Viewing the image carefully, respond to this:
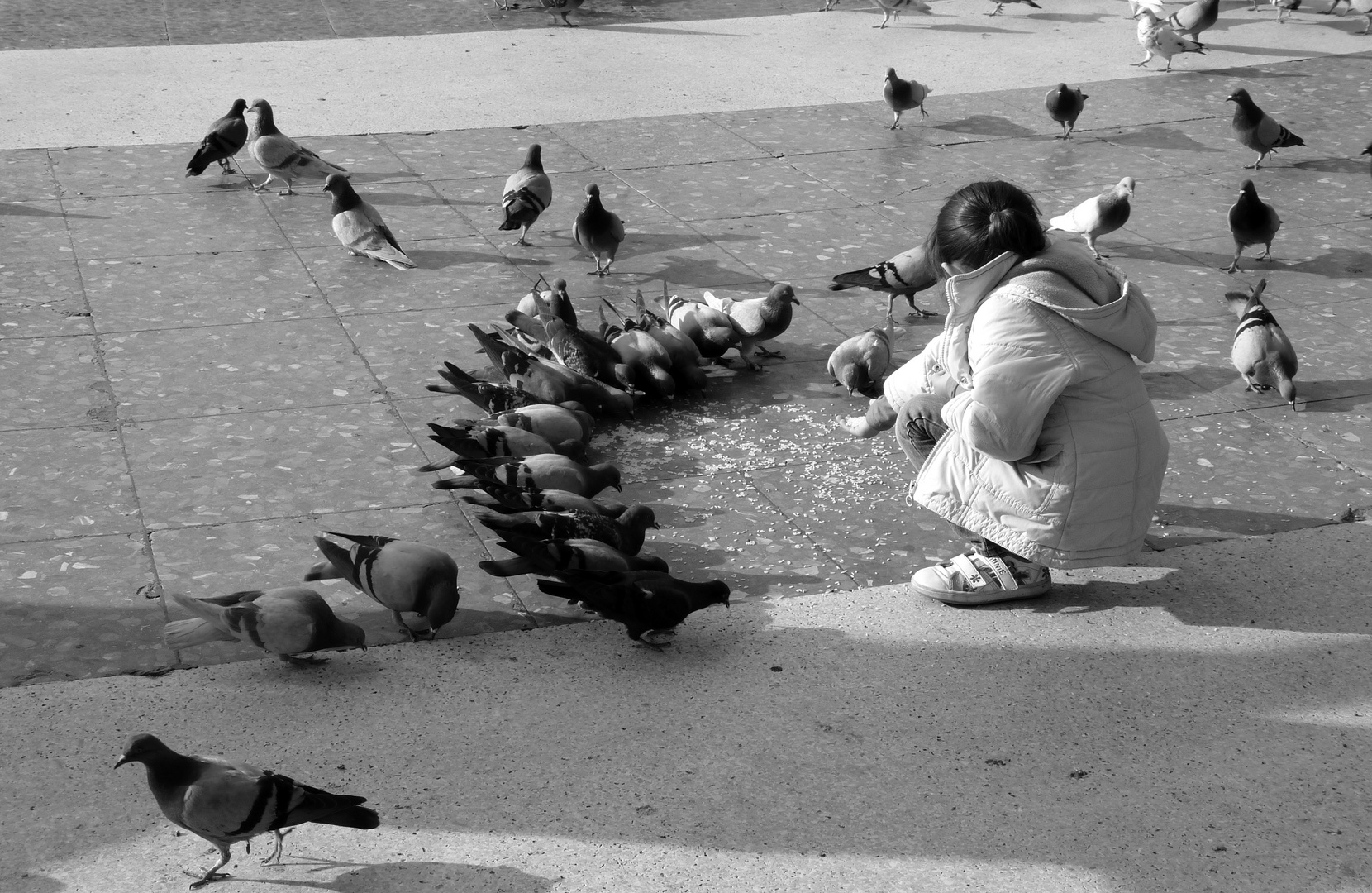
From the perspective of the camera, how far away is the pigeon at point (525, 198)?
7.50m

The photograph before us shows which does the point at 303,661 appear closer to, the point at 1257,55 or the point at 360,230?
the point at 360,230

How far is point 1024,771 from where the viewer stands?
3.56 metres

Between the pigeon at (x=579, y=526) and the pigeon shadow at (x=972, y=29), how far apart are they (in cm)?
1040

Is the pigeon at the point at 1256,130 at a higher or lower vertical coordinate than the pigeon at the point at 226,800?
higher

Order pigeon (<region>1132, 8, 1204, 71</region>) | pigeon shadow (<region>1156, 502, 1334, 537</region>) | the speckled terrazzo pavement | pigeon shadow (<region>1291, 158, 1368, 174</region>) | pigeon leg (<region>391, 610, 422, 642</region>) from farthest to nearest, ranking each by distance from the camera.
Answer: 1. pigeon (<region>1132, 8, 1204, 71</region>)
2. pigeon shadow (<region>1291, 158, 1368, 174</region>)
3. pigeon shadow (<region>1156, 502, 1334, 537</region>)
4. the speckled terrazzo pavement
5. pigeon leg (<region>391, 610, 422, 642</region>)

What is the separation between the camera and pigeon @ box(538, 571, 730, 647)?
3994mm

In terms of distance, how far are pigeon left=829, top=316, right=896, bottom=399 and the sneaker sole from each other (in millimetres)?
1680

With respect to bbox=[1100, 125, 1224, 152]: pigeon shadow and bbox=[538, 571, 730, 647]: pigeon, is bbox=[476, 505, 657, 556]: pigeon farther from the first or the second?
bbox=[1100, 125, 1224, 152]: pigeon shadow

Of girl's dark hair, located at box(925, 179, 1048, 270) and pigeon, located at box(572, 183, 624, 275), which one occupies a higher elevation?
girl's dark hair, located at box(925, 179, 1048, 270)

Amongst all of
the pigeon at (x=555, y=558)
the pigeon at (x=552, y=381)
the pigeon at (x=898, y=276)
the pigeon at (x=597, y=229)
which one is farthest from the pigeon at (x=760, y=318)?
the pigeon at (x=555, y=558)

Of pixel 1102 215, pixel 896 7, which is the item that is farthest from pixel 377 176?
pixel 896 7

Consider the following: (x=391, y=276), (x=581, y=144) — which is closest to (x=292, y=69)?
(x=581, y=144)

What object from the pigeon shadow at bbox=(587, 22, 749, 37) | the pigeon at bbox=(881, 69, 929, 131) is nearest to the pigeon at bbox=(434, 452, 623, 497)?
the pigeon at bbox=(881, 69, 929, 131)

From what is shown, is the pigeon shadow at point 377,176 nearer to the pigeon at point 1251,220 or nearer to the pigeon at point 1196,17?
the pigeon at point 1251,220
